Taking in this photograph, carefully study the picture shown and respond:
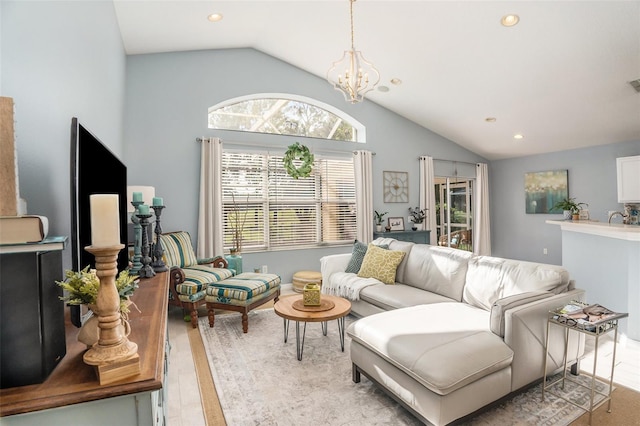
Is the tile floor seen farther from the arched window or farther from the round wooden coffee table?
the arched window

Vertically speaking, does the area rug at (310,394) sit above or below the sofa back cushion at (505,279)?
below

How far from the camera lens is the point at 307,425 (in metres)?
1.92

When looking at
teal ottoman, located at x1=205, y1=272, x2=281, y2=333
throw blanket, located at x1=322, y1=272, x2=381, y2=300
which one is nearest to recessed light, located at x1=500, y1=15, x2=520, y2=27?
throw blanket, located at x1=322, y1=272, x2=381, y2=300

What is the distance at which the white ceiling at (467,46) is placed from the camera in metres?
3.32

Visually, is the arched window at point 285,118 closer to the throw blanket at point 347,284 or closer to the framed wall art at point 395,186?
the framed wall art at point 395,186

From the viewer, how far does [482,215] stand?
23.4 feet

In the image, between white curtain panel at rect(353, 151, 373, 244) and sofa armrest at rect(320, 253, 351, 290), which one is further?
white curtain panel at rect(353, 151, 373, 244)

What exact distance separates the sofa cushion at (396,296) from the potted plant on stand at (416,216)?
2.93 metres

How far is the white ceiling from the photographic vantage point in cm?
332

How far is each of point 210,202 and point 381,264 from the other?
254 cm

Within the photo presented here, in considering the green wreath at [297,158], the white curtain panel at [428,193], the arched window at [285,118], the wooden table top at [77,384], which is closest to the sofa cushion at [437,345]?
the wooden table top at [77,384]

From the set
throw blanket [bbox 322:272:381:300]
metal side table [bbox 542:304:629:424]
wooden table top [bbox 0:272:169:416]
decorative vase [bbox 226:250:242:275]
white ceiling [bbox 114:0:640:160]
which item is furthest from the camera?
decorative vase [bbox 226:250:242:275]

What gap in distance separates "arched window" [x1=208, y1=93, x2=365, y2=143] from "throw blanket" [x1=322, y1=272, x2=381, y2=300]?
2639 millimetres

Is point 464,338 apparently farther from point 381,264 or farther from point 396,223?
point 396,223
